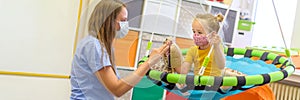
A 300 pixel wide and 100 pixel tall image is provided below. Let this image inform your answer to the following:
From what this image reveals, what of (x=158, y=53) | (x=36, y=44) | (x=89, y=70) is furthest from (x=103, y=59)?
(x=36, y=44)

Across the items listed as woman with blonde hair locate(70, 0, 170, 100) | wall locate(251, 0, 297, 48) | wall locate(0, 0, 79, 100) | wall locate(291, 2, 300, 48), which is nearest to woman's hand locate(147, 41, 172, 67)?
woman with blonde hair locate(70, 0, 170, 100)

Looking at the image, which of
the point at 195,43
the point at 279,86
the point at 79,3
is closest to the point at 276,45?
the point at 279,86

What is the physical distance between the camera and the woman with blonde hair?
37.9 inches

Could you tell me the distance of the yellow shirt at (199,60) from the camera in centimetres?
99

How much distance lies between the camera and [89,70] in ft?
3.51

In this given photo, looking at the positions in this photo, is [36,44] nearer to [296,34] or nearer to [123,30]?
[123,30]

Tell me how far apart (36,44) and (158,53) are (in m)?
1.16

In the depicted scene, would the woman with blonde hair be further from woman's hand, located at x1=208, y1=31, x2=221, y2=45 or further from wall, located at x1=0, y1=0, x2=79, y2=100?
wall, located at x1=0, y1=0, x2=79, y2=100

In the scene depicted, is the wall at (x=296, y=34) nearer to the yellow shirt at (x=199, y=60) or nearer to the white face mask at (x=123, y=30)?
the yellow shirt at (x=199, y=60)

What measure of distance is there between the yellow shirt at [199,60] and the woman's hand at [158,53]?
0.25 feet

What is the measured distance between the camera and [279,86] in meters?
2.06

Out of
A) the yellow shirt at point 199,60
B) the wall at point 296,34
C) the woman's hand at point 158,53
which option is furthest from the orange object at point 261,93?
the wall at point 296,34

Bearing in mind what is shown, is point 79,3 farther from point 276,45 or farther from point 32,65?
point 276,45

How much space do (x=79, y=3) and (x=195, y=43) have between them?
1.17 m
